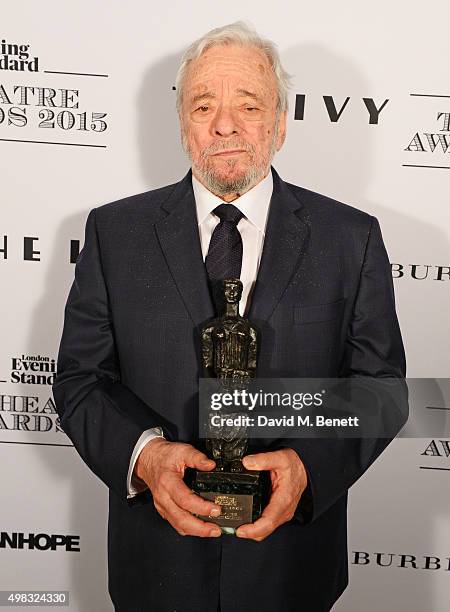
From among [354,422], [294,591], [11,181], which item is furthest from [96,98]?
[294,591]

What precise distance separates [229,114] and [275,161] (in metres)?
0.46

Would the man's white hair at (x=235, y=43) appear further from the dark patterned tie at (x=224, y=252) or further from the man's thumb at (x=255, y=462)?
the man's thumb at (x=255, y=462)

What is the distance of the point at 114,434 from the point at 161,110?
75 centimetres

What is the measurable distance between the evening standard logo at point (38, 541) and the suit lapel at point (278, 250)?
3.17 ft

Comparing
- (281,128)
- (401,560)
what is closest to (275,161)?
(281,128)

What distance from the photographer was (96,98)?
163 cm

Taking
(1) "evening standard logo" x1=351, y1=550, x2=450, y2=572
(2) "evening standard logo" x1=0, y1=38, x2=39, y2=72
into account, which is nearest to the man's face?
(2) "evening standard logo" x1=0, y1=38, x2=39, y2=72

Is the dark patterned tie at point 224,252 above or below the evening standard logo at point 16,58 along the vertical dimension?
below

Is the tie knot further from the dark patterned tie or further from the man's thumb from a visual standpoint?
the man's thumb

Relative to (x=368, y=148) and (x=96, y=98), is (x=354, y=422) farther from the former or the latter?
(x=96, y=98)

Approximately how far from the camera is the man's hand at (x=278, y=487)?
3.50 ft

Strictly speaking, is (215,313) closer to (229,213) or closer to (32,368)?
(229,213)

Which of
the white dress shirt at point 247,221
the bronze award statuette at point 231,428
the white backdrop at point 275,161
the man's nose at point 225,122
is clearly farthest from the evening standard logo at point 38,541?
the man's nose at point 225,122

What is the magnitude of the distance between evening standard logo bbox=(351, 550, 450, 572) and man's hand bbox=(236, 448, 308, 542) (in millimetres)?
801
